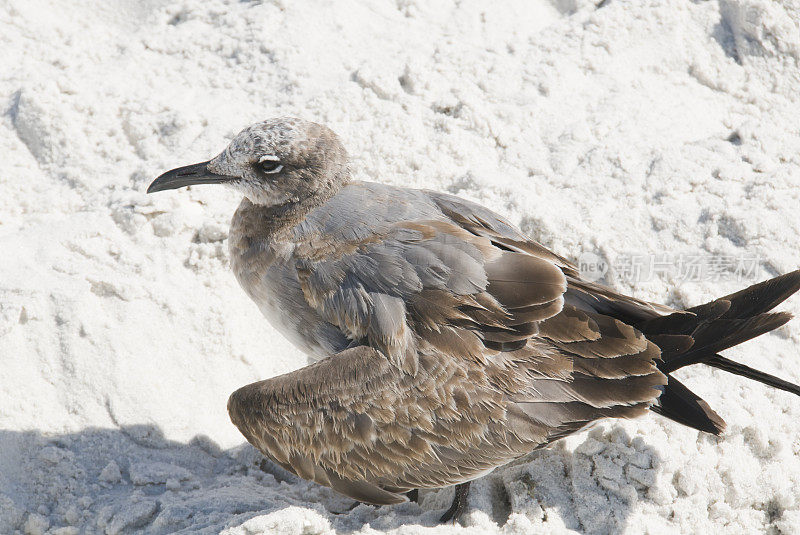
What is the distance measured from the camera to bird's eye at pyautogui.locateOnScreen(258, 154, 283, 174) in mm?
3705

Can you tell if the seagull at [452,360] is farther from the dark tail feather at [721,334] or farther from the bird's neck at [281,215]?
the bird's neck at [281,215]

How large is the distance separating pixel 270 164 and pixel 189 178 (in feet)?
1.50

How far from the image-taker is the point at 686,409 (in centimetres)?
337

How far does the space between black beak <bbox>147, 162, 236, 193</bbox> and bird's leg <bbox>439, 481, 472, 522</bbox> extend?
1.86m

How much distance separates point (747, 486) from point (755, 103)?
2.89 meters

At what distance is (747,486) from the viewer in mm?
3539

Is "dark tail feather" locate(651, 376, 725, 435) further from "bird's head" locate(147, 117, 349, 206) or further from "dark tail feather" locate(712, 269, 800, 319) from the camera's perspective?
"bird's head" locate(147, 117, 349, 206)

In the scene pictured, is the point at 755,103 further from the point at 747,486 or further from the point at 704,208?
the point at 747,486

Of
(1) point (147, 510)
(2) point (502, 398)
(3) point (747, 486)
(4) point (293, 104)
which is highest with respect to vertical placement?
(4) point (293, 104)

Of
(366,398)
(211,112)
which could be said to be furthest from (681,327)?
(211,112)

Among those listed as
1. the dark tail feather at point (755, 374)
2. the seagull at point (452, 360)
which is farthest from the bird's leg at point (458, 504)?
the dark tail feather at point (755, 374)

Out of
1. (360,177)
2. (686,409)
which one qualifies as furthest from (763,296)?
(360,177)

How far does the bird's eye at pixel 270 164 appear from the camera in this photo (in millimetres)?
3705

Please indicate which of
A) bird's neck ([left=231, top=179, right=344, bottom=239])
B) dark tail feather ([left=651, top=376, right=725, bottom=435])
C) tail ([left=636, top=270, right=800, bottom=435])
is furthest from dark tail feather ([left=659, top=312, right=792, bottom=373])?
bird's neck ([left=231, top=179, right=344, bottom=239])
